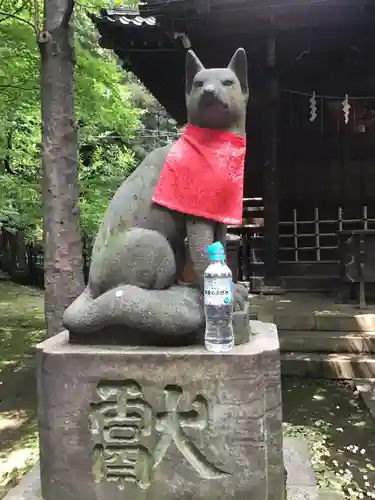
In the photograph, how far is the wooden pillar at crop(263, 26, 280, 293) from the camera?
27.1 ft

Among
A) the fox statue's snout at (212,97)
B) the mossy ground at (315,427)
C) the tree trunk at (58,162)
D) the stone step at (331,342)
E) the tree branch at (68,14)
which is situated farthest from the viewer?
the stone step at (331,342)

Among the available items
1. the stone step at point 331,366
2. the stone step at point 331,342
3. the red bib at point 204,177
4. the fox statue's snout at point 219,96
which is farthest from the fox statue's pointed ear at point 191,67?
the stone step at point 331,342

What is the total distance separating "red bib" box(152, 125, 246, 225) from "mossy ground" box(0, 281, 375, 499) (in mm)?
2283

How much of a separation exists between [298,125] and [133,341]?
7839 millimetres

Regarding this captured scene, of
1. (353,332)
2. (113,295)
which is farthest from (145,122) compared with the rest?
(113,295)

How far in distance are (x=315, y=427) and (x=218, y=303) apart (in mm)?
2857

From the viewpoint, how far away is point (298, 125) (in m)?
9.54

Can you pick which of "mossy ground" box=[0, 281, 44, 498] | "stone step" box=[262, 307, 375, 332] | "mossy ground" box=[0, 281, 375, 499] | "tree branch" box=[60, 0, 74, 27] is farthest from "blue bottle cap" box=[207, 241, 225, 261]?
"stone step" box=[262, 307, 375, 332]

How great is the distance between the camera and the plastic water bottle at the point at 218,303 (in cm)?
243

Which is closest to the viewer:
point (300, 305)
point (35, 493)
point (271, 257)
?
point (35, 493)

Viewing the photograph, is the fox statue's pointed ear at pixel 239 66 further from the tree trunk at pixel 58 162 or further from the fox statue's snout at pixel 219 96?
the tree trunk at pixel 58 162

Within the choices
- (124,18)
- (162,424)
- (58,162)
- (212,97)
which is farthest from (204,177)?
(124,18)

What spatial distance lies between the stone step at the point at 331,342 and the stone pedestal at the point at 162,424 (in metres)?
3.90

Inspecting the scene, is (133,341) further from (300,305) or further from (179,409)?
(300,305)
